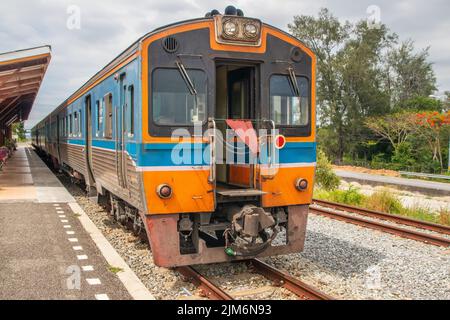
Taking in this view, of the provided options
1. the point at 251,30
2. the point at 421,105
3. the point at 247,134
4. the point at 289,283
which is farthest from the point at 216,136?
the point at 421,105

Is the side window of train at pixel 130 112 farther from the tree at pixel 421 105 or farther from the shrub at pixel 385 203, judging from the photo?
the tree at pixel 421 105

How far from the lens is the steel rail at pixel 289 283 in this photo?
18.6 ft

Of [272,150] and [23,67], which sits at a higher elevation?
[23,67]

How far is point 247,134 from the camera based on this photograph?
655 cm

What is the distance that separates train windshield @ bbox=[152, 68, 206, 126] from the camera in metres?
6.14

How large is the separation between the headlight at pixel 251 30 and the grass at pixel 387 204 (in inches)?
308

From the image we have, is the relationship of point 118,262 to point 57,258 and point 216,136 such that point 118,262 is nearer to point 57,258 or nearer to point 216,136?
point 57,258

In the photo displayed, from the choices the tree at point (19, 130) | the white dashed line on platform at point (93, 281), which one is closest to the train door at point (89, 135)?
the white dashed line on platform at point (93, 281)

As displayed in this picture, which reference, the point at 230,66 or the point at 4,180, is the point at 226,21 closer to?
the point at 230,66

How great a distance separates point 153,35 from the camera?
20.1 ft

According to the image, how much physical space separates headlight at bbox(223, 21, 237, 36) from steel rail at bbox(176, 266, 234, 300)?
3.27 metres

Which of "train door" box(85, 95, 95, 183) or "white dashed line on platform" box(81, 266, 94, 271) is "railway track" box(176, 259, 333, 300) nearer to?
"white dashed line on platform" box(81, 266, 94, 271)

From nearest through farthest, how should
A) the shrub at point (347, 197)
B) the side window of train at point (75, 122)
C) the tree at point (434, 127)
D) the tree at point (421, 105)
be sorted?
the side window of train at point (75, 122) → the shrub at point (347, 197) → the tree at point (434, 127) → the tree at point (421, 105)

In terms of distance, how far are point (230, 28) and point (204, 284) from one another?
340 cm
